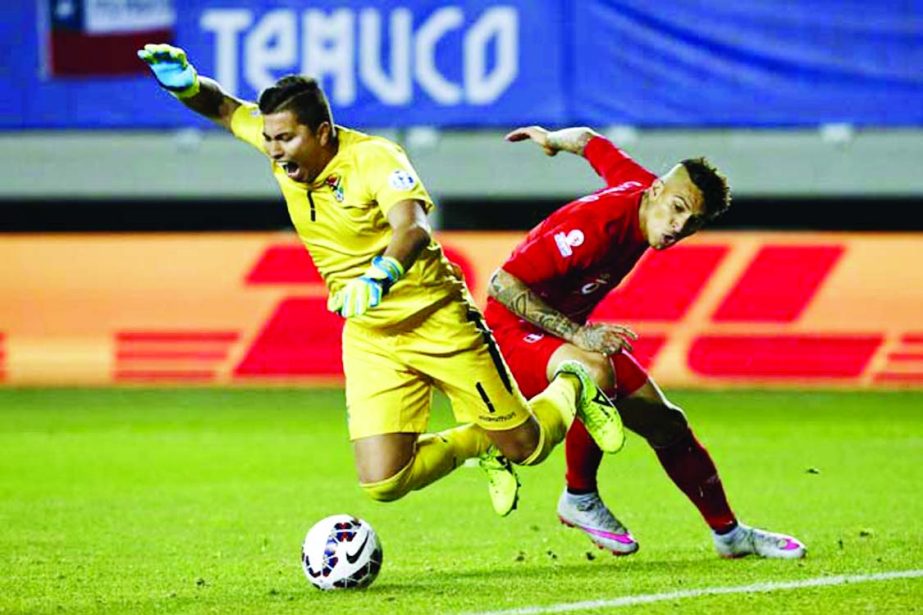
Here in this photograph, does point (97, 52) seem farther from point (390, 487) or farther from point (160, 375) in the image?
point (390, 487)

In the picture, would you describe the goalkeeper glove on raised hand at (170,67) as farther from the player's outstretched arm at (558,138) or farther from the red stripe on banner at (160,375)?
the red stripe on banner at (160,375)

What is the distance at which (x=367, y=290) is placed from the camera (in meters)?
6.39

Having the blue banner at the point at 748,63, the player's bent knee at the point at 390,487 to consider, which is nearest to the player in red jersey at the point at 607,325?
the player's bent knee at the point at 390,487

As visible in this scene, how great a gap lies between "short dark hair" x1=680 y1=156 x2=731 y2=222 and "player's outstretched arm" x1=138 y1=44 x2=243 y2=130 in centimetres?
182

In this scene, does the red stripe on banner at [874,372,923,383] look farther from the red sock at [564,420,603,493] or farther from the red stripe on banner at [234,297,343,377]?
the red sock at [564,420,603,493]

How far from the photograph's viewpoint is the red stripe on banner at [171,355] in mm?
16578

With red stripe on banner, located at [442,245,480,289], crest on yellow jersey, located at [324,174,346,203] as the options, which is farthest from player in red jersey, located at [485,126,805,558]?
red stripe on banner, located at [442,245,480,289]

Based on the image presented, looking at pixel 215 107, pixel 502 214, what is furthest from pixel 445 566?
pixel 502 214

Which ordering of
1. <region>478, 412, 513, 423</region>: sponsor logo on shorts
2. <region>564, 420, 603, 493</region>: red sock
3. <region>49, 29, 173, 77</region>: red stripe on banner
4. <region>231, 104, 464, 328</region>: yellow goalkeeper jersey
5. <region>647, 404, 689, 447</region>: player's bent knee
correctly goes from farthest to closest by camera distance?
<region>49, 29, 173, 77</region>: red stripe on banner < <region>564, 420, 603, 493</region>: red sock < <region>647, 404, 689, 447</region>: player's bent knee < <region>478, 412, 513, 423</region>: sponsor logo on shorts < <region>231, 104, 464, 328</region>: yellow goalkeeper jersey

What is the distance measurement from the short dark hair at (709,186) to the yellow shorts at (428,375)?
3.27ft

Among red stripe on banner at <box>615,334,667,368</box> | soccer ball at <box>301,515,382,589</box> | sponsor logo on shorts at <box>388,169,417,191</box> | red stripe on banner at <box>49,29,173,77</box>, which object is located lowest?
red stripe on banner at <box>615,334,667,368</box>

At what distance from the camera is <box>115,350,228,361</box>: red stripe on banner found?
Result: 1658cm

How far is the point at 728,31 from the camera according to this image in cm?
1628

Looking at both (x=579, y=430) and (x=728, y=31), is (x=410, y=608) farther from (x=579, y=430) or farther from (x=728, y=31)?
(x=728, y=31)
